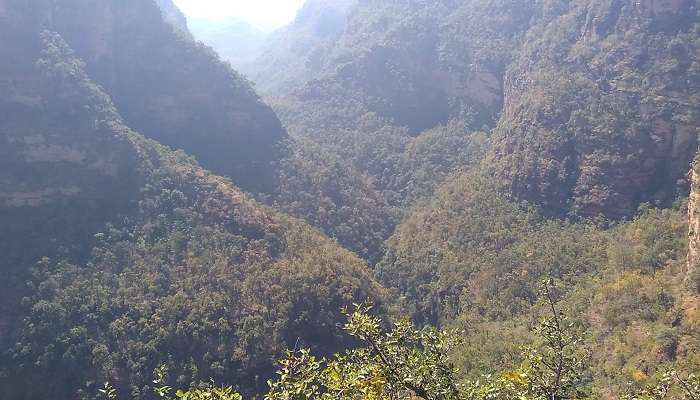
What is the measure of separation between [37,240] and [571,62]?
7440 centimetres

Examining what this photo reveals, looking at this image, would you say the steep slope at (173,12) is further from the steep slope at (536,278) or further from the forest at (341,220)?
the steep slope at (536,278)

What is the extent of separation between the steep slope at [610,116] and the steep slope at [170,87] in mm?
37143

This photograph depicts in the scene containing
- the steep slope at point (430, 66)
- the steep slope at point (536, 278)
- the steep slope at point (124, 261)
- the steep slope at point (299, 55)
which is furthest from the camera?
the steep slope at point (299, 55)

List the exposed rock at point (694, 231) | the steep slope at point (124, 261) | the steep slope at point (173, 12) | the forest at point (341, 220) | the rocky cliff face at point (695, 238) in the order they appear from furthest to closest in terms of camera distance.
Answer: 1. the steep slope at point (173, 12)
2. the steep slope at point (124, 261)
3. the forest at point (341, 220)
4. the exposed rock at point (694, 231)
5. the rocky cliff face at point (695, 238)

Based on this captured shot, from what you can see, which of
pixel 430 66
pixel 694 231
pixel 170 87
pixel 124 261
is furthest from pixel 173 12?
pixel 694 231

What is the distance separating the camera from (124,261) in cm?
5109

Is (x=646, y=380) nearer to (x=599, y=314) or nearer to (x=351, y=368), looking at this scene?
(x=599, y=314)

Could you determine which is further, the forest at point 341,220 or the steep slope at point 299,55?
the steep slope at point 299,55

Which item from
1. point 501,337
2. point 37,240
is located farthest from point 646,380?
point 37,240

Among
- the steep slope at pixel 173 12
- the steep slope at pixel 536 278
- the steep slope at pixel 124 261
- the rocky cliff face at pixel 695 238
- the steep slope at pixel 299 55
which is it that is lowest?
the steep slope at pixel 536 278

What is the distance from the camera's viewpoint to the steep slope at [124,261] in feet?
143

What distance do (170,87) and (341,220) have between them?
106 ft

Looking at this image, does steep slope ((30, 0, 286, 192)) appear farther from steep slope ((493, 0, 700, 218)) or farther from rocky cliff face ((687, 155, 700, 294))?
rocky cliff face ((687, 155, 700, 294))

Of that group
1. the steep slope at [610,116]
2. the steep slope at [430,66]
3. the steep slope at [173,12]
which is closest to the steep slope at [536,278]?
the steep slope at [610,116]
